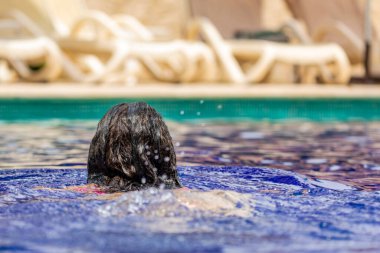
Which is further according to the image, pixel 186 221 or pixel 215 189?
pixel 215 189

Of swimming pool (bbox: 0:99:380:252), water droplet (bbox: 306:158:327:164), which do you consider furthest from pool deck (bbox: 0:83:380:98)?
water droplet (bbox: 306:158:327:164)

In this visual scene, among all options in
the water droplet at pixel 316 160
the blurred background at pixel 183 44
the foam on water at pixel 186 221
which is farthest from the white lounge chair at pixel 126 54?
the foam on water at pixel 186 221

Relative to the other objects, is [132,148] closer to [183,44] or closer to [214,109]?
[214,109]

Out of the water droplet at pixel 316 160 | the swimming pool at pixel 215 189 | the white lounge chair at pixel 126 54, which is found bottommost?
the water droplet at pixel 316 160

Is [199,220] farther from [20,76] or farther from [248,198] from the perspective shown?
[20,76]

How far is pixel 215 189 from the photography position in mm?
3908

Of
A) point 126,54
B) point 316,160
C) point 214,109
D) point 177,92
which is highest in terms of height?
point 126,54

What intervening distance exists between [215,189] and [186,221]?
99 centimetres

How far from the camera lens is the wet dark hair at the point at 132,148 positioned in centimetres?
314

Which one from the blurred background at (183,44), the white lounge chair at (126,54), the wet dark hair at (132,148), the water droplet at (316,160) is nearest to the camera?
the wet dark hair at (132,148)

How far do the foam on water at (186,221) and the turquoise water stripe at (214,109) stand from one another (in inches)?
183

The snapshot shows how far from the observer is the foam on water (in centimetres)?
265

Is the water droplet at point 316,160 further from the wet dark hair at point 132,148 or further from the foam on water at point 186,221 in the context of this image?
the wet dark hair at point 132,148

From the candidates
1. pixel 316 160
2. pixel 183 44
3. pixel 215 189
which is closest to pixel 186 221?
pixel 215 189
